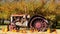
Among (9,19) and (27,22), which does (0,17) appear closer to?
(9,19)

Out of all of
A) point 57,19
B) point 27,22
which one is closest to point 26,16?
point 27,22

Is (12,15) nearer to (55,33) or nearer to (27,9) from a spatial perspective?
(27,9)

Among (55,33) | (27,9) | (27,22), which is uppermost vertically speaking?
(27,9)

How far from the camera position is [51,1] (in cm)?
397

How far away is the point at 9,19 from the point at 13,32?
328 mm

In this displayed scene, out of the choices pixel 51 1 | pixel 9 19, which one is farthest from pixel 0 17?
pixel 51 1

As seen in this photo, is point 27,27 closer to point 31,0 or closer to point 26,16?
point 26,16

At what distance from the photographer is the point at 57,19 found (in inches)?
157

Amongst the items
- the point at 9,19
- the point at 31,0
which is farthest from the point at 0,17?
the point at 31,0

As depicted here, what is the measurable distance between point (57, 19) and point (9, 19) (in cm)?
105

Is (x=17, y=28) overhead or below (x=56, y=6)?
below

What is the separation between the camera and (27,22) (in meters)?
3.92

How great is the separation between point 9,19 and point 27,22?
425 millimetres

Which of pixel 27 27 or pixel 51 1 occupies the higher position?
pixel 51 1
